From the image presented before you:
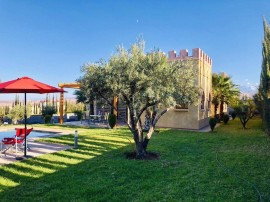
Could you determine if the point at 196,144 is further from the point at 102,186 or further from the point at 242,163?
the point at 102,186

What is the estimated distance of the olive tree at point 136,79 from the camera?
8352mm

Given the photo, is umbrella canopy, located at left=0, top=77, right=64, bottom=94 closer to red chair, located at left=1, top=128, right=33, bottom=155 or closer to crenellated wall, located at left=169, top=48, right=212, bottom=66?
red chair, located at left=1, top=128, right=33, bottom=155

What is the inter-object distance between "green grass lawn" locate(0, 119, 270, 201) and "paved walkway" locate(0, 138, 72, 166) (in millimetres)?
661

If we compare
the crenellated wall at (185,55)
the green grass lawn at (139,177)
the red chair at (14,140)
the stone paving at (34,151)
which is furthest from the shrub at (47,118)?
the green grass lawn at (139,177)

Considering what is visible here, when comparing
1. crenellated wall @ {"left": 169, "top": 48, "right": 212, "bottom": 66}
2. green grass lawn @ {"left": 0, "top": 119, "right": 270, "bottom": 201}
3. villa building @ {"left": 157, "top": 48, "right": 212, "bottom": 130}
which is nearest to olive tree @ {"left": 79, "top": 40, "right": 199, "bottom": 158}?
green grass lawn @ {"left": 0, "top": 119, "right": 270, "bottom": 201}

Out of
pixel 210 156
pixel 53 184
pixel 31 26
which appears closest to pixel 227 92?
pixel 210 156

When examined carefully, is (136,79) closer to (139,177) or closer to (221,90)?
(139,177)

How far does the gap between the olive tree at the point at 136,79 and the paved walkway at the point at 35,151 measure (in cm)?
354

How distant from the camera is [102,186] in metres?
6.26

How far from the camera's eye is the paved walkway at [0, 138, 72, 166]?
9039mm

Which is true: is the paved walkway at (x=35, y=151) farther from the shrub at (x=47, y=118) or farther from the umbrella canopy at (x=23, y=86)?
the shrub at (x=47, y=118)

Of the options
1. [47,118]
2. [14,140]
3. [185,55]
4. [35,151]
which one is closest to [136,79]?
[35,151]

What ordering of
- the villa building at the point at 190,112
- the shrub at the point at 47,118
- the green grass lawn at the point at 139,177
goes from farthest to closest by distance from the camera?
the shrub at the point at 47,118 → the villa building at the point at 190,112 → the green grass lawn at the point at 139,177

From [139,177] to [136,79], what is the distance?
3.34 meters
